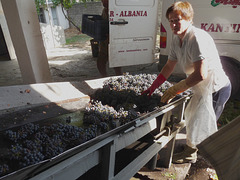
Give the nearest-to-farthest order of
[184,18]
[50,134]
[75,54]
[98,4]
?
1. [50,134]
2. [184,18]
3. [75,54]
4. [98,4]

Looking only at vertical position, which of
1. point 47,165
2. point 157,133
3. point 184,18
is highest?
point 184,18

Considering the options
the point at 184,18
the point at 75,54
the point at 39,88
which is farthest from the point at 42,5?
the point at 184,18

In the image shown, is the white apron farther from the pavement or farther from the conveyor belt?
the conveyor belt

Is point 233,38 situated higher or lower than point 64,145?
higher

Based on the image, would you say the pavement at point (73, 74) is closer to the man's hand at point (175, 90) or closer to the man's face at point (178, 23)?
the man's hand at point (175, 90)

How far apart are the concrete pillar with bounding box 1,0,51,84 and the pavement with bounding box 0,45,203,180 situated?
39 cm

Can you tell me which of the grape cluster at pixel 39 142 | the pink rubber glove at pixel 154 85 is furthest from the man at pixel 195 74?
the grape cluster at pixel 39 142

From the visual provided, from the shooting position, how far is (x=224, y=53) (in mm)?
2934

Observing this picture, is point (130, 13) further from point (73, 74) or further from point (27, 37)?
point (73, 74)

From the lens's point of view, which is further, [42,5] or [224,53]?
[42,5]

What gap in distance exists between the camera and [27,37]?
289 cm

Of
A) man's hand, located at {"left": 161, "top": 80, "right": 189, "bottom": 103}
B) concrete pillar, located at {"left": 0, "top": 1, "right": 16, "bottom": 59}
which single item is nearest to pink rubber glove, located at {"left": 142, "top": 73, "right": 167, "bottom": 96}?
man's hand, located at {"left": 161, "top": 80, "right": 189, "bottom": 103}

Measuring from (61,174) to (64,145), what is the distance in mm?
256

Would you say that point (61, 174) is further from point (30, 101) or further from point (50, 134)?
point (30, 101)
